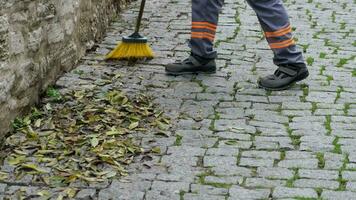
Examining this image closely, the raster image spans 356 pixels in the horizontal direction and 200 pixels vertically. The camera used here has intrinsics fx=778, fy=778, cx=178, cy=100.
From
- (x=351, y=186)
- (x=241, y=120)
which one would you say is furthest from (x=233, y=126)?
(x=351, y=186)

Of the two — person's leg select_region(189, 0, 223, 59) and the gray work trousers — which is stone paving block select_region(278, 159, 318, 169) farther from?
person's leg select_region(189, 0, 223, 59)

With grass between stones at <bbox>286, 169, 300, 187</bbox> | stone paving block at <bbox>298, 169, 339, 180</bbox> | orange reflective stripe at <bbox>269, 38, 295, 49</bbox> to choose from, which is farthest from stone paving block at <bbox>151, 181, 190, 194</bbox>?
orange reflective stripe at <bbox>269, 38, 295, 49</bbox>

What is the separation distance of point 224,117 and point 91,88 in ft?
3.37

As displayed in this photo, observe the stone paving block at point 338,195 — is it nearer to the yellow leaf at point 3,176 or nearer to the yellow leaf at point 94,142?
the yellow leaf at point 94,142

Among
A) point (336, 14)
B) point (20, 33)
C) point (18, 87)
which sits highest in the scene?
point (20, 33)

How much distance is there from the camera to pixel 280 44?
18.0 feet

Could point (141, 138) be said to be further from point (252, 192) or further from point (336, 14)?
point (336, 14)


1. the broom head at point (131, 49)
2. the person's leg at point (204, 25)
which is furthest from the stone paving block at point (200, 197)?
the broom head at point (131, 49)

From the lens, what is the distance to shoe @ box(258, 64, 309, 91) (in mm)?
5484

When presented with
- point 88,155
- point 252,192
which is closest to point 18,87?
point 88,155

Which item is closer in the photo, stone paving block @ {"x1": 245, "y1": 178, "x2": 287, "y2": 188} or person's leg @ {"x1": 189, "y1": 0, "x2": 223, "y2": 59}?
stone paving block @ {"x1": 245, "y1": 178, "x2": 287, "y2": 188}

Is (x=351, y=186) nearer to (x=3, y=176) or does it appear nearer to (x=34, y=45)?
(x=3, y=176)

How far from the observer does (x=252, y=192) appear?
12.7ft

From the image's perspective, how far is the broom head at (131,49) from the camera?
6.00 m
